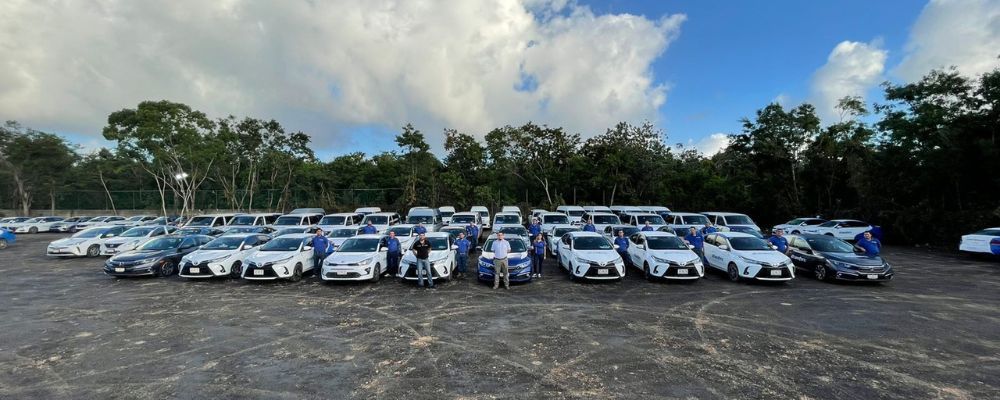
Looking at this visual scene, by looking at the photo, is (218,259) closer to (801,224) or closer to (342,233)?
(342,233)

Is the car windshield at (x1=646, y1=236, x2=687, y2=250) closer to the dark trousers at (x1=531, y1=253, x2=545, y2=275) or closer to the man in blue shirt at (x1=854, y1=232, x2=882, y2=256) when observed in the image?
the dark trousers at (x1=531, y1=253, x2=545, y2=275)

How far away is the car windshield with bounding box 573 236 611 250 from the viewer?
13.1m

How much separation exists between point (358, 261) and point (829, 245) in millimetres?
13077

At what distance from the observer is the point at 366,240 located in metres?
13.2

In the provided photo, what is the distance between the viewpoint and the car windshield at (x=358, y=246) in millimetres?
12797

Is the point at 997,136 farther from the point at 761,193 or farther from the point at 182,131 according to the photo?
the point at 182,131

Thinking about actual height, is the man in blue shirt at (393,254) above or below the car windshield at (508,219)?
below

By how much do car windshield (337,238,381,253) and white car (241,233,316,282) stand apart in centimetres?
113

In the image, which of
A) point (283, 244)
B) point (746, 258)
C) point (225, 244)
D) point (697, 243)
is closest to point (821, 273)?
point (746, 258)

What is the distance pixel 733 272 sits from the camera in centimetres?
1238

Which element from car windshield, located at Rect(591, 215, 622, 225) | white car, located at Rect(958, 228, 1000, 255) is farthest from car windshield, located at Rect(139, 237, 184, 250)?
white car, located at Rect(958, 228, 1000, 255)

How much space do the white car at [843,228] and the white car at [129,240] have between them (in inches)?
1131

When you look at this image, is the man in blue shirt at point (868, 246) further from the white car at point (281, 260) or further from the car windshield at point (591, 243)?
the white car at point (281, 260)

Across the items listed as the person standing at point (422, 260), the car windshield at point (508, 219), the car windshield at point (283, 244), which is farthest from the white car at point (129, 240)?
the car windshield at point (508, 219)
